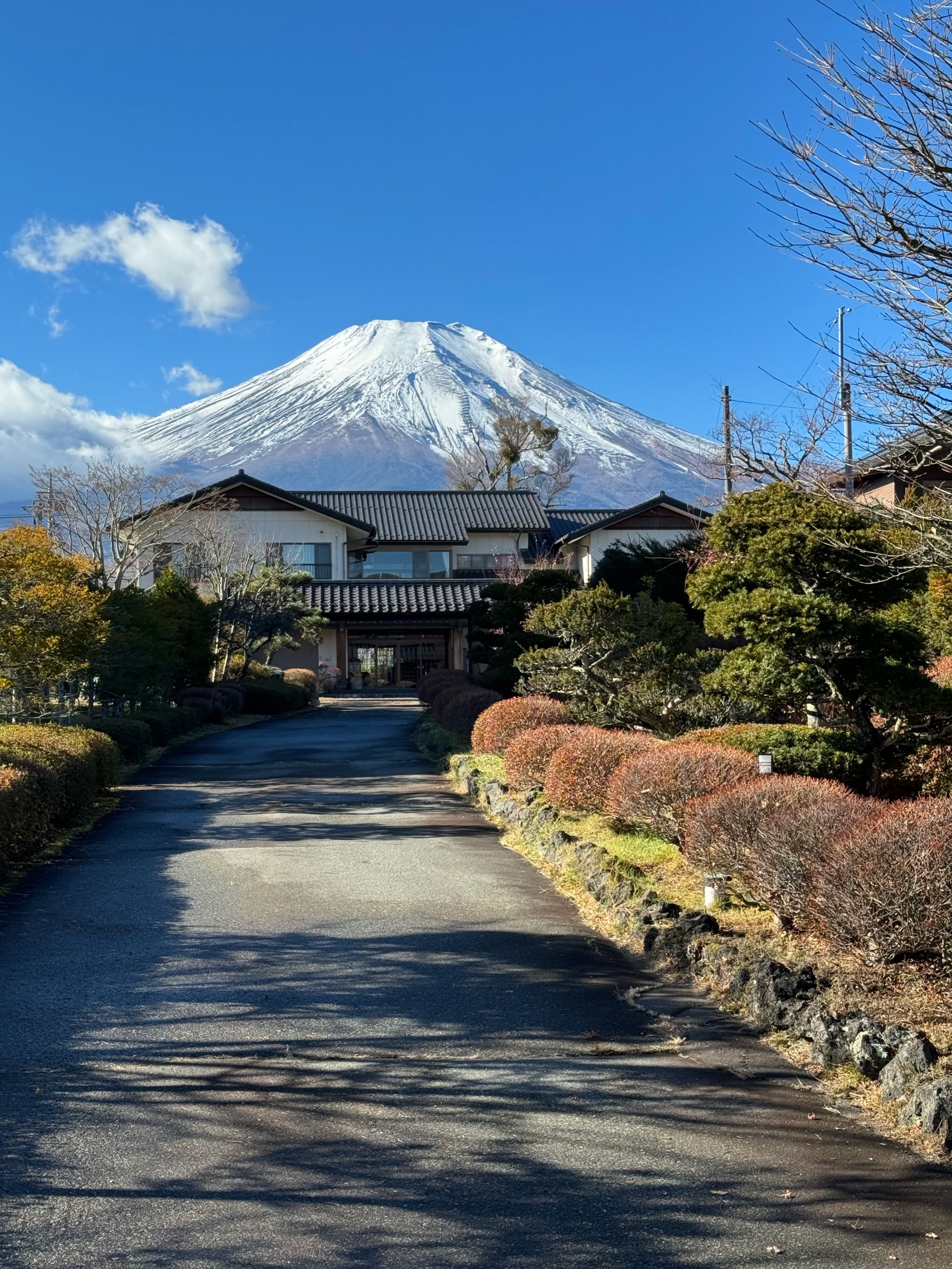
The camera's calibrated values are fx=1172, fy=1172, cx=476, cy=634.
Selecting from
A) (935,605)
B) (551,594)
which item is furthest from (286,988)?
(551,594)

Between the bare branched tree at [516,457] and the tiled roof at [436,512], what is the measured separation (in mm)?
7412

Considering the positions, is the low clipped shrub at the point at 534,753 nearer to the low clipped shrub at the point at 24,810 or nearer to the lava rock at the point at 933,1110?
the low clipped shrub at the point at 24,810

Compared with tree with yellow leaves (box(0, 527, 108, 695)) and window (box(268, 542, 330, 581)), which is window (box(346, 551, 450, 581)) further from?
tree with yellow leaves (box(0, 527, 108, 695))

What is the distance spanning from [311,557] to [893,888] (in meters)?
40.9

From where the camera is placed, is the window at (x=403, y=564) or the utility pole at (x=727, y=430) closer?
the utility pole at (x=727, y=430)

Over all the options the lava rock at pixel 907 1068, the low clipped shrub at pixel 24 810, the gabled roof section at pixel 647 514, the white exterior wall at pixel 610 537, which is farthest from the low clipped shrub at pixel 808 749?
the white exterior wall at pixel 610 537

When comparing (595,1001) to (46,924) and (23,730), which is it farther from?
(23,730)

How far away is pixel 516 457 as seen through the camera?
189ft

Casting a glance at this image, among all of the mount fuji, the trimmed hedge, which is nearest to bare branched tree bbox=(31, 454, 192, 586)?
the trimmed hedge

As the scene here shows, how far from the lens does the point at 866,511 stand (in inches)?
248

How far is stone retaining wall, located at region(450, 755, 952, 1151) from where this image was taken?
15.1ft

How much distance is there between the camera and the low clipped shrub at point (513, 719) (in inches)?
575

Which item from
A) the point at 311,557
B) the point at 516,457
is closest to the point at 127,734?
the point at 311,557

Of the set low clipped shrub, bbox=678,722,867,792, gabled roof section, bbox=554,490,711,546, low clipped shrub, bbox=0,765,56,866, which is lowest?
low clipped shrub, bbox=0,765,56,866
